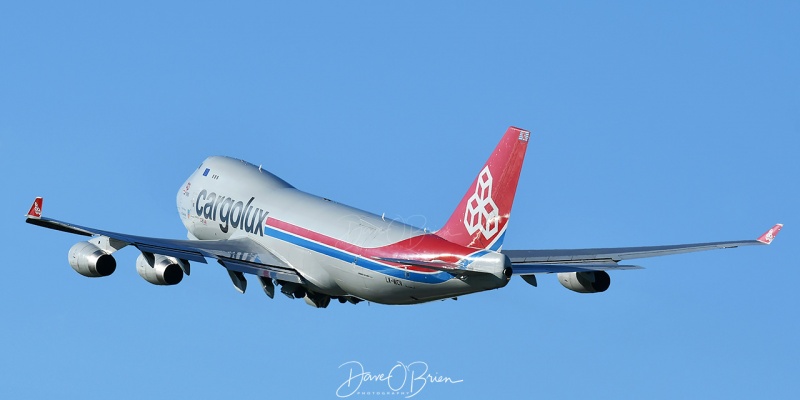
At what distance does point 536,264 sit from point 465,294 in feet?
21.1

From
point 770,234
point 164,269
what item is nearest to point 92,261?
point 164,269

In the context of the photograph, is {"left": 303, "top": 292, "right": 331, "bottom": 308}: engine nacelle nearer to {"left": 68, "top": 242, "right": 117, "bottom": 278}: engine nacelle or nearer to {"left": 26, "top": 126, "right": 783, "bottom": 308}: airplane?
{"left": 26, "top": 126, "right": 783, "bottom": 308}: airplane

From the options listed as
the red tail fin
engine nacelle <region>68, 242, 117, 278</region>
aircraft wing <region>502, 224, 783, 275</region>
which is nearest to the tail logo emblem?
the red tail fin

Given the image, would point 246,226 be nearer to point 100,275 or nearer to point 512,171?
point 100,275

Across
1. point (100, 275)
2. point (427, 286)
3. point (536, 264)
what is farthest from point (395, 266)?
point (100, 275)

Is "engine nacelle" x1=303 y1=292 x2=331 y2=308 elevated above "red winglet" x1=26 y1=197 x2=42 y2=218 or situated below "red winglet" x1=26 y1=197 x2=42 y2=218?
above

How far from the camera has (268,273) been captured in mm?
84438

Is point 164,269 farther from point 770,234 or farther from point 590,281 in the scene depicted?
point 770,234

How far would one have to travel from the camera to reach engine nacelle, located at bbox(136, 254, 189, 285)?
268 feet

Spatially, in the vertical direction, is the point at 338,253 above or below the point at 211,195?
below

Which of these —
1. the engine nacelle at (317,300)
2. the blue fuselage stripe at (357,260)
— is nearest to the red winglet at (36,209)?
the blue fuselage stripe at (357,260)

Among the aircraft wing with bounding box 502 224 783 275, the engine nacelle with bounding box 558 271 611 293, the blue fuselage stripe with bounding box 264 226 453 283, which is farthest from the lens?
→ the engine nacelle with bounding box 558 271 611 293

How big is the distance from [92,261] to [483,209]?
57.2 ft

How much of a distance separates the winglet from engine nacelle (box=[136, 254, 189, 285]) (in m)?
24.8
